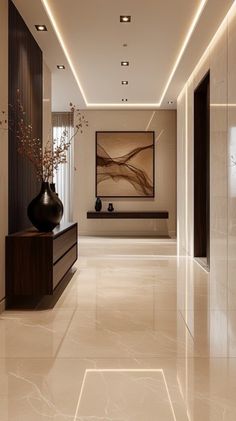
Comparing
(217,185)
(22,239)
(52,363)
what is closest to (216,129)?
(217,185)

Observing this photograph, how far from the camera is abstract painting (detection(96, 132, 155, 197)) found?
478 inches

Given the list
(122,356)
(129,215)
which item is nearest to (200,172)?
(129,215)

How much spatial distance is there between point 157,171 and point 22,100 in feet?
23.5

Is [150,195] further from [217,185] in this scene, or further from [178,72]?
[217,185]

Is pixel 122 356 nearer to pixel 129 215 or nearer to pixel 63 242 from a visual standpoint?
pixel 63 242

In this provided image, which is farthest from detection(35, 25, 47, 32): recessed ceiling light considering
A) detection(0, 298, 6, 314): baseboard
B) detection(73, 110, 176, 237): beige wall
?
detection(73, 110, 176, 237): beige wall

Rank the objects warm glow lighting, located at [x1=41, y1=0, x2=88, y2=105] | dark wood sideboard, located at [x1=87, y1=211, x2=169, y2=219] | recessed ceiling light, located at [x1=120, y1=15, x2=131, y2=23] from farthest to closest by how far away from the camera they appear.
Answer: dark wood sideboard, located at [x1=87, y1=211, x2=169, y2=219]
recessed ceiling light, located at [x1=120, y1=15, x2=131, y2=23]
warm glow lighting, located at [x1=41, y1=0, x2=88, y2=105]

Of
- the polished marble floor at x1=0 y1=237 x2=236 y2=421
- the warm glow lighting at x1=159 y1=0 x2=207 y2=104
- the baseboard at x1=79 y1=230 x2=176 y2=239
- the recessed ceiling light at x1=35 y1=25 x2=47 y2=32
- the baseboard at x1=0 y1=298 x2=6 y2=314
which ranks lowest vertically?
the polished marble floor at x1=0 y1=237 x2=236 y2=421

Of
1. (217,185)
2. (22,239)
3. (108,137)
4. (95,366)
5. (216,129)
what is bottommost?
(95,366)

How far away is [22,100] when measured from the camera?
535 centimetres

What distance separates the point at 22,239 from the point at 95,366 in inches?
74.0

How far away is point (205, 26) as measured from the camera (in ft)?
18.9

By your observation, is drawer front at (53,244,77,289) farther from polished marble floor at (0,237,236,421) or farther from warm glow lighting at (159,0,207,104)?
warm glow lighting at (159,0,207,104)

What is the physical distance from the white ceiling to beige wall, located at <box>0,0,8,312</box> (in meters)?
0.62
